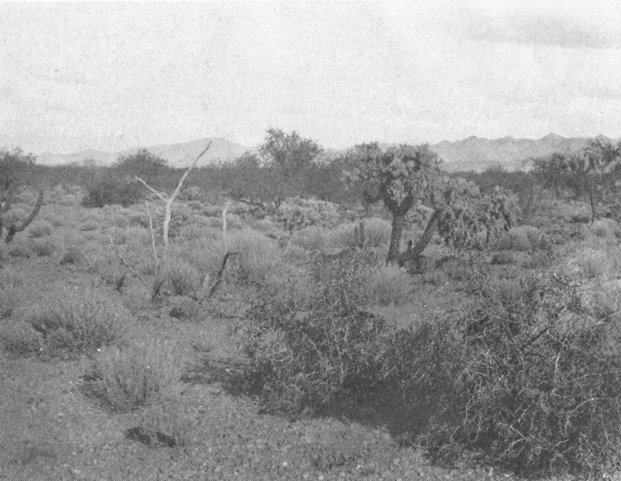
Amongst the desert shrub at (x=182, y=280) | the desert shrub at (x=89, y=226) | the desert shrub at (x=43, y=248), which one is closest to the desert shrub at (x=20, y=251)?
the desert shrub at (x=43, y=248)

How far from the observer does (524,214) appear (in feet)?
99.5

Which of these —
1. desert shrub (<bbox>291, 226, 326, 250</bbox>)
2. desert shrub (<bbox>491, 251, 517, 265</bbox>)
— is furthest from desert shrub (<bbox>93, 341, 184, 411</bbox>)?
desert shrub (<bbox>291, 226, 326, 250</bbox>)

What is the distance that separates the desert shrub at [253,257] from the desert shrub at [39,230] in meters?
7.95

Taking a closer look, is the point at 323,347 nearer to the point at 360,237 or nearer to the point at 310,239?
the point at 360,237

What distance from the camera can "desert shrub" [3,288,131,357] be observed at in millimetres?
10453

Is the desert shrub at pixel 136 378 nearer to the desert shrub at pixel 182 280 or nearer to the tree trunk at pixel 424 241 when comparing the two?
the desert shrub at pixel 182 280

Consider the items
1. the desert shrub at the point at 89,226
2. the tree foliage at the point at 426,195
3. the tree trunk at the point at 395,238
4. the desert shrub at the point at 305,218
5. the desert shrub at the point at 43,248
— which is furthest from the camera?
the desert shrub at the point at 305,218

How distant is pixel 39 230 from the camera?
24.1m

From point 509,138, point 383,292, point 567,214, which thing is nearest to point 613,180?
point 567,214

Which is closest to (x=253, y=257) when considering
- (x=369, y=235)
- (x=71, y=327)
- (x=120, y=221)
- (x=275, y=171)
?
(x=71, y=327)

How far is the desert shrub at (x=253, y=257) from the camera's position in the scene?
16.5 meters

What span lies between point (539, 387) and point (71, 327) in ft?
22.1

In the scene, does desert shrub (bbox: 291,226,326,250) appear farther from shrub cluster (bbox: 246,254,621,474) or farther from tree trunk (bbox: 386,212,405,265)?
shrub cluster (bbox: 246,254,621,474)

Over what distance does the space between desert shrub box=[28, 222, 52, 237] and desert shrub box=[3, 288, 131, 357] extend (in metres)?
13.5
